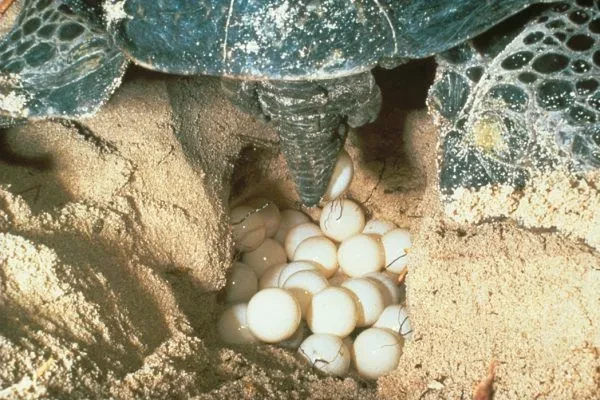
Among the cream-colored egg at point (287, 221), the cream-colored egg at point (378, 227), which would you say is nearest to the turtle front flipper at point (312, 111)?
the cream-colored egg at point (378, 227)

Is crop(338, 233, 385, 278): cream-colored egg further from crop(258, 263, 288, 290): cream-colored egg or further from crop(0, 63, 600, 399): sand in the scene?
crop(0, 63, 600, 399): sand

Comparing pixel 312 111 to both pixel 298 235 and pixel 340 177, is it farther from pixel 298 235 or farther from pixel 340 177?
pixel 298 235

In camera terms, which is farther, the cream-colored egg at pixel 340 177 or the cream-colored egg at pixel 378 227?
the cream-colored egg at pixel 378 227

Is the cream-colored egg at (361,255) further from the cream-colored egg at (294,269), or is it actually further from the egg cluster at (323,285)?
the cream-colored egg at (294,269)

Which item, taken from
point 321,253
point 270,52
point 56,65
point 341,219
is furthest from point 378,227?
point 56,65

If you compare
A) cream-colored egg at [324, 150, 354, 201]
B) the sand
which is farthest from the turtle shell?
cream-colored egg at [324, 150, 354, 201]

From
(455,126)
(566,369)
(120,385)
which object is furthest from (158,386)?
(455,126)
